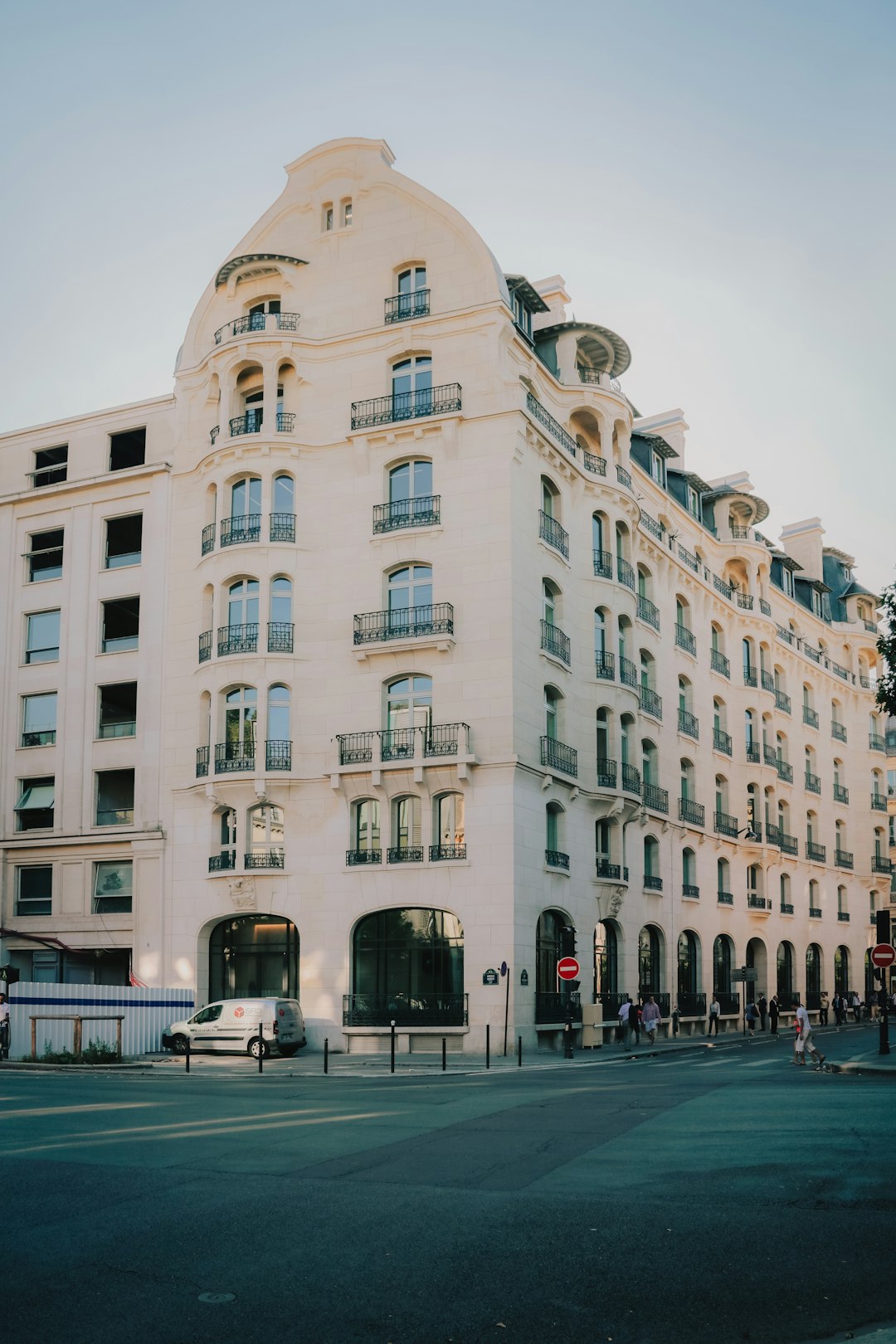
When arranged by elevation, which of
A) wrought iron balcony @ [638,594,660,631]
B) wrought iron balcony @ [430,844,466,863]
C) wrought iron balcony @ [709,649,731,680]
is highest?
wrought iron balcony @ [638,594,660,631]

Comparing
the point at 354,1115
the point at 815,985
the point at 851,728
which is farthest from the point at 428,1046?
the point at 851,728

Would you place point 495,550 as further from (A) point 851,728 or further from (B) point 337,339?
(A) point 851,728

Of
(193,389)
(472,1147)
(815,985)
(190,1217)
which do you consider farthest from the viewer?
(815,985)

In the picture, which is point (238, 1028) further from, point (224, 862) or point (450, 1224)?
point (450, 1224)

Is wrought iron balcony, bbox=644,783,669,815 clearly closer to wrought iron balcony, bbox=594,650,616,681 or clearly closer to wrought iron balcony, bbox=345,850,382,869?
wrought iron balcony, bbox=594,650,616,681

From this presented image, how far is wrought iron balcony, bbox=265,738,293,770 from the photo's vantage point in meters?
38.4

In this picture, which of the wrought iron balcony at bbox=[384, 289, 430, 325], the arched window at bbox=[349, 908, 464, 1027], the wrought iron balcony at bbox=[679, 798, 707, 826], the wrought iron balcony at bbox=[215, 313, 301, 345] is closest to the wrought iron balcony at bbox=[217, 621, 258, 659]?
the arched window at bbox=[349, 908, 464, 1027]

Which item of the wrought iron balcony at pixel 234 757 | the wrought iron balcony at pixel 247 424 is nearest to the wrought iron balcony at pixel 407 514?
the wrought iron balcony at pixel 247 424

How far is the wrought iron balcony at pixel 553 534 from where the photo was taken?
4025 cm

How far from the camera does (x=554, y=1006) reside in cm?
3778

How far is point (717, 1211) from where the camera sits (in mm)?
10555

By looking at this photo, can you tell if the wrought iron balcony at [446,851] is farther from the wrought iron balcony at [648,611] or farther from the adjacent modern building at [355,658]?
the wrought iron balcony at [648,611]

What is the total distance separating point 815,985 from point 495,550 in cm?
3818

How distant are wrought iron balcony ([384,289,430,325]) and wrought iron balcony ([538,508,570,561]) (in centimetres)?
736
